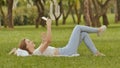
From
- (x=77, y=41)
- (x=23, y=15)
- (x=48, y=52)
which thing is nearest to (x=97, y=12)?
(x=77, y=41)

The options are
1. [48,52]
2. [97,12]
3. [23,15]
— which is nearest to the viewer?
[48,52]

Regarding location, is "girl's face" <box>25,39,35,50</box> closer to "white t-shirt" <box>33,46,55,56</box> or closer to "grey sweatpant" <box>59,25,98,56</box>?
"white t-shirt" <box>33,46,55,56</box>

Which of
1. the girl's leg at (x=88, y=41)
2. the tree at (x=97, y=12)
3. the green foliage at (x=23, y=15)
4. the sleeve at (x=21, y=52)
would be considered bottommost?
the green foliage at (x=23, y=15)

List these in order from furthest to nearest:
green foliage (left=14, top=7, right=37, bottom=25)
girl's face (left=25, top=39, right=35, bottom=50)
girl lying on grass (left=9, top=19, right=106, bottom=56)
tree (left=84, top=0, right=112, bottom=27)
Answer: green foliage (left=14, top=7, right=37, bottom=25)
tree (left=84, top=0, right=112, bottom=27)
girl lying on grass (left=9, top=19, right=106, bottom=56)
girl's face (left=25, top=39, right=35, bottom=50)

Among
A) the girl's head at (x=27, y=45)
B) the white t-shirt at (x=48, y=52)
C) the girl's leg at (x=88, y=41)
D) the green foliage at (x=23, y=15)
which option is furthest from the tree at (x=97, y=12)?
the green foliage at (x=23, y=15)

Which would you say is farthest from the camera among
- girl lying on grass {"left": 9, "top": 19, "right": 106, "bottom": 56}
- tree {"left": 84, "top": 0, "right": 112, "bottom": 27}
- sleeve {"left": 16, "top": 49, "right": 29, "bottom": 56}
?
tree {"left": 84, "top": 0, "right": 112, "bottom": 27}

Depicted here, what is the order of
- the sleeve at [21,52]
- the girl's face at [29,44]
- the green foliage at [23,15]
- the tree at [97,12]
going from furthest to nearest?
1. the green foliage at [23,15]
2. the tree at [97,12]
3. the sleeve at [21,52]
4. the girl's face at [29,44]

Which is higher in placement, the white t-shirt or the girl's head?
the girl's head

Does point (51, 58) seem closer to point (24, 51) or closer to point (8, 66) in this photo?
point (24, 51)

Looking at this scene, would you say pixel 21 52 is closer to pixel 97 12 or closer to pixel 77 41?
pixel 77 41

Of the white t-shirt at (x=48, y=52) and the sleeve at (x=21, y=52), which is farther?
the sleeve at (x=21, y=52)

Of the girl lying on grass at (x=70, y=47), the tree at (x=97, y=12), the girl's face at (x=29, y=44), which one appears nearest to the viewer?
the girl's face at (x=29, y=44)

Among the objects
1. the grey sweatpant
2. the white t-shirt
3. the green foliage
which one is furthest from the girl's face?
the green foliage

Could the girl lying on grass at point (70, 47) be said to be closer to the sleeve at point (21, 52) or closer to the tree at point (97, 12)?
the sleeve at point (21, 52)
